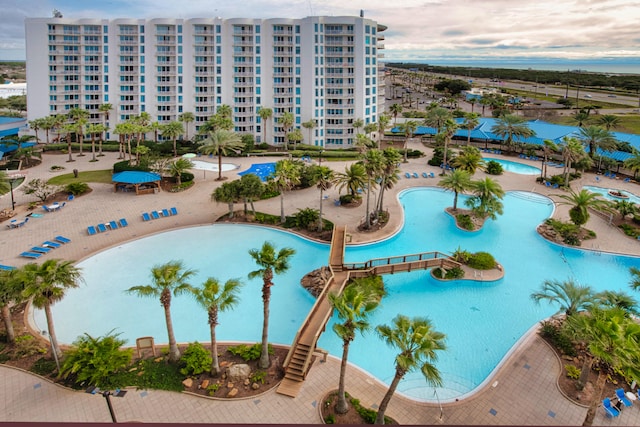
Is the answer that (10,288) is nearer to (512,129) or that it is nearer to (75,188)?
(75,188)

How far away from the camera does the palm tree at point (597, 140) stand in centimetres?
5316


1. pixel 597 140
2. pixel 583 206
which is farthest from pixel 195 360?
pixel 597 140

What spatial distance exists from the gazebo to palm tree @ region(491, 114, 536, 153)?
52.0 m

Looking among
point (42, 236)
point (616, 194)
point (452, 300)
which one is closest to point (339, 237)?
point (452, 300)

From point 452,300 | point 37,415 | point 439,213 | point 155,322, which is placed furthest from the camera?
point 439,213

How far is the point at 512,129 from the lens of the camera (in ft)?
205

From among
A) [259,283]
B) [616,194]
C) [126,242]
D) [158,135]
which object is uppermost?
[158,135]

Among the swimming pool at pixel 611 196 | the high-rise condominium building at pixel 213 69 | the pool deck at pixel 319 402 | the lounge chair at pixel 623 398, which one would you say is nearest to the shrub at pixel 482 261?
the pool deck at pixel 319 402

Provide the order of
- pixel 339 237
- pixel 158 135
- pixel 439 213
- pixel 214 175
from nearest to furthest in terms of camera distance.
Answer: pixel 339 237 < pixel 439 213 < pixel 214 175 < pixel 158 135

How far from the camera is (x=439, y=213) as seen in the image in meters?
40.8

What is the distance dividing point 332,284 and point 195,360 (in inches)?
407

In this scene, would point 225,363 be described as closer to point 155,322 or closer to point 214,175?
point 155,322

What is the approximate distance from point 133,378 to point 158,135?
220 ft

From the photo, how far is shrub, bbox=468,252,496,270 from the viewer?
96.3ft
